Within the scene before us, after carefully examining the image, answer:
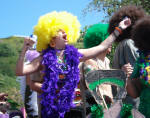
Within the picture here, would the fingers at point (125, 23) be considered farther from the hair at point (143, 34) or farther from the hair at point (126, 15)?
the hair at point (143, 34)

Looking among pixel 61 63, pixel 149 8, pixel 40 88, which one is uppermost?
pixel 149 8

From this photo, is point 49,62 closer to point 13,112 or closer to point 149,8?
point 13,112

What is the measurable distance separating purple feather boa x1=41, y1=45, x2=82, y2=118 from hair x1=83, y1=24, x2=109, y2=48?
55cm

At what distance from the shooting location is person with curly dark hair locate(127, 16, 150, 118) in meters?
2.73

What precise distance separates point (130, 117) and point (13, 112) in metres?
2.24

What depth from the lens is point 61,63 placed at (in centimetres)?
315

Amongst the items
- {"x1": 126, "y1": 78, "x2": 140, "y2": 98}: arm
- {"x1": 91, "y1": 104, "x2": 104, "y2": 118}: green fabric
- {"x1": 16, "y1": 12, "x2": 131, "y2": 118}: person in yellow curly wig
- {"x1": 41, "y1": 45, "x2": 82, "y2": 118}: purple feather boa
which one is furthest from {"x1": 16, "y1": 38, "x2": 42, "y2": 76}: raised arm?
{"x1": 126, "y1": 78, "x2": 140, "y2": 98}: arm

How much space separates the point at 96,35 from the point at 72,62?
640 millimetres

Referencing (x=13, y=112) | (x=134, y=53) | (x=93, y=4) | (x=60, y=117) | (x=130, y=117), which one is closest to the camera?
(x=130, y=117)

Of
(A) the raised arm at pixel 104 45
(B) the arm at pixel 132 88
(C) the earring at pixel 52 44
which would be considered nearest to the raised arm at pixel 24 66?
(C) the earring at pixel 52 44

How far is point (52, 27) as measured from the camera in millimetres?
3238

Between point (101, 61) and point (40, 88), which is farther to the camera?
point (101, 61)

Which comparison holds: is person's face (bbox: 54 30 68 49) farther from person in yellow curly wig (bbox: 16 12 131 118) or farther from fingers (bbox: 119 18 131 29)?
fingers (bbox: 119 18 131 29)

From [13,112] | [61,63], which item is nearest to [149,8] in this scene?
[13,112]
